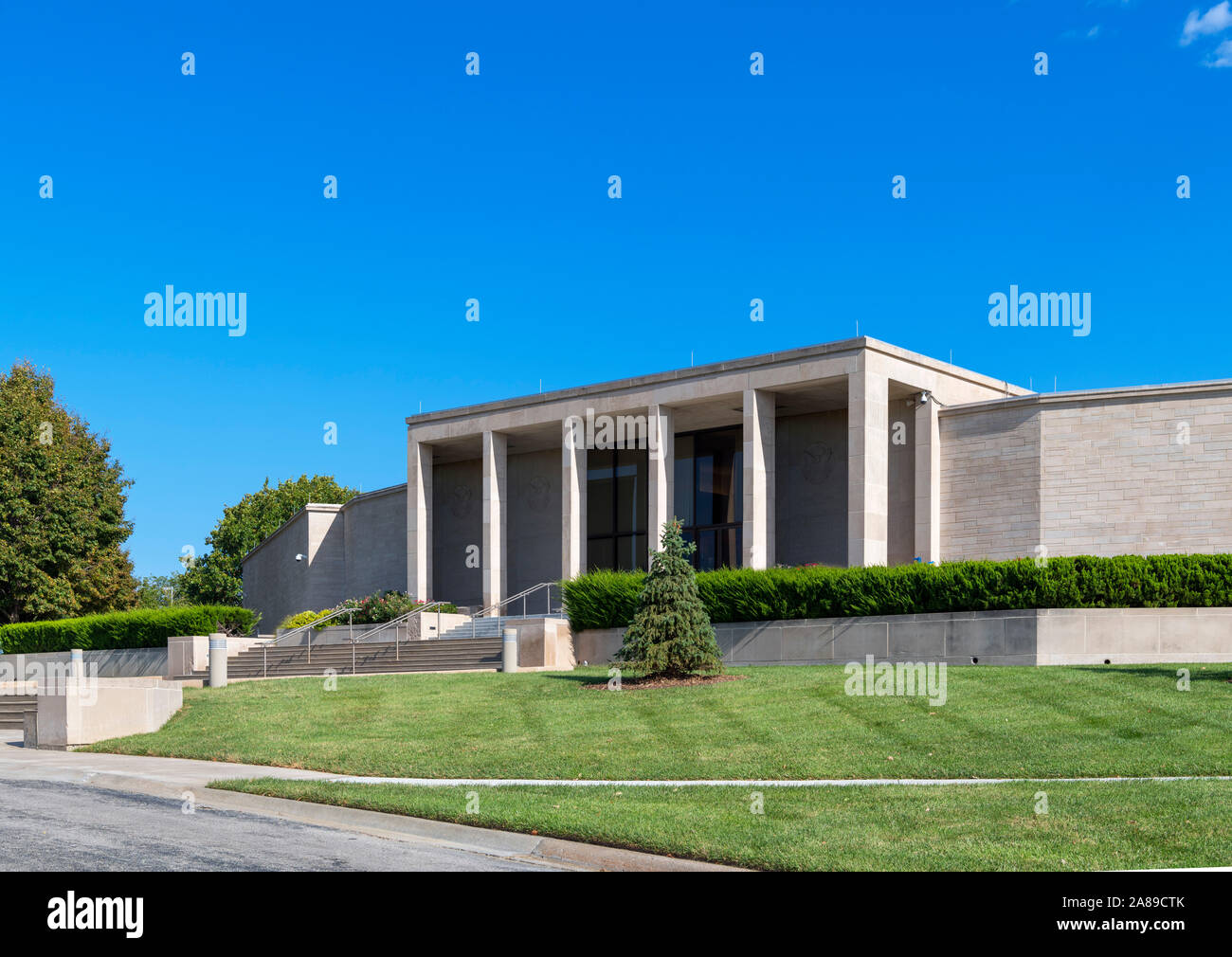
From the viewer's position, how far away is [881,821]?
438 inches

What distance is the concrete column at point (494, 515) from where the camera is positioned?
135 feet

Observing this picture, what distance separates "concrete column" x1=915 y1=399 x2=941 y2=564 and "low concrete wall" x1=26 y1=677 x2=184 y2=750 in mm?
20513

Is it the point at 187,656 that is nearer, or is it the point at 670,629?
the point at 670,629

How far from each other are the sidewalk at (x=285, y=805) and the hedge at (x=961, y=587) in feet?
36.8

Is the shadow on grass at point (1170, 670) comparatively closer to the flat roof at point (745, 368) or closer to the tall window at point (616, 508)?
the flat roof at point (745, 368)

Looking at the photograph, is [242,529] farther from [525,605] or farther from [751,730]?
[751,730]

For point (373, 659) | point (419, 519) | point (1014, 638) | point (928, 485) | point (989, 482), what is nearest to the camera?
point (1014, 638)

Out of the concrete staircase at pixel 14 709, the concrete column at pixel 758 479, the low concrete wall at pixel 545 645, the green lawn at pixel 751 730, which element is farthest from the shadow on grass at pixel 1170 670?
the concrete staircase at pixel 14 709

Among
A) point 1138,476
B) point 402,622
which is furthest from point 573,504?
point 1138,476

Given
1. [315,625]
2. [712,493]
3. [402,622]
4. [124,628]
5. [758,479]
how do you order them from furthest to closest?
[712,493] < [315,625] < [124,628] < [402,622] < [758,479]

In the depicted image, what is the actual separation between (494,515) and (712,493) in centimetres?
744

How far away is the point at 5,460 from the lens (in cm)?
4488
